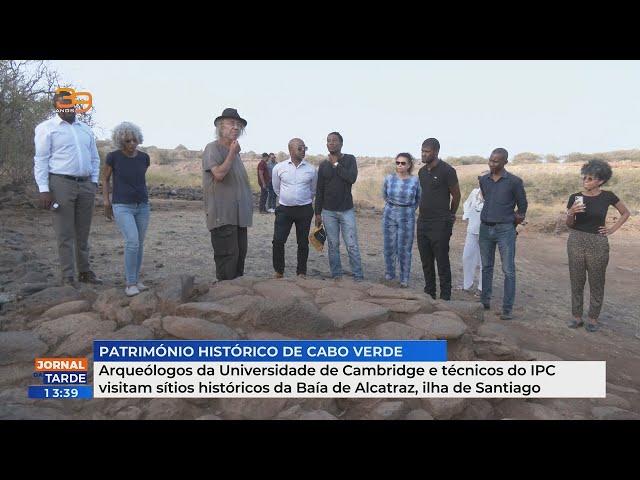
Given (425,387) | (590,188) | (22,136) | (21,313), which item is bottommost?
(425,387)

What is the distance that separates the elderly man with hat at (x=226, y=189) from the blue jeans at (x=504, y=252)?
2.65 m

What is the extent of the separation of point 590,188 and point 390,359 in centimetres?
326

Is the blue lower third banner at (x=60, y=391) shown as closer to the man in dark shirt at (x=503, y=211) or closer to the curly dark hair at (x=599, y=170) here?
the man in dark shirt at (x=503, y=211)

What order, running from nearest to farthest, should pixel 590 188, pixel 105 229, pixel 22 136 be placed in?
pixel 590 188 < pixel 105 229 < pixel 22 136

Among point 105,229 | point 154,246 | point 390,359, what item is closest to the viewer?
point 390,359

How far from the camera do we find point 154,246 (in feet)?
28.1

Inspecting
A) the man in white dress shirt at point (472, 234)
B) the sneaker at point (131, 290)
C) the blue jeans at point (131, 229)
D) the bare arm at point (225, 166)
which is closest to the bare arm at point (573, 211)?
the man in white dress shirt at point (472, 234)

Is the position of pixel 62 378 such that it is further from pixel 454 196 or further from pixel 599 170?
pixel 599 170

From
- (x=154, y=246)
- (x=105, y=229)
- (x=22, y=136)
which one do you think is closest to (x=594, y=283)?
(x=154, y=246)

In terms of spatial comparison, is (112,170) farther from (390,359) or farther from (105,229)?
(105,229)

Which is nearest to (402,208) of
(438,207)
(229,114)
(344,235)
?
(438,207)

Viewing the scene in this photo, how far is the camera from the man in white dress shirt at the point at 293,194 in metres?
5.58

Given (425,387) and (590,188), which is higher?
(590,188)

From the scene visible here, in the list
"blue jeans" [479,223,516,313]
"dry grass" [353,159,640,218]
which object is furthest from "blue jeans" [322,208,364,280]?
"dry grass" [353,159,640,218]
